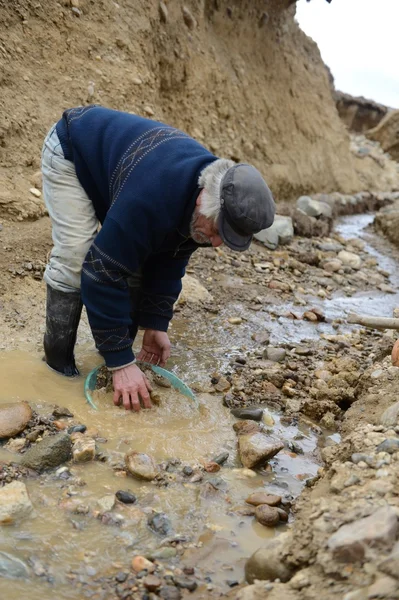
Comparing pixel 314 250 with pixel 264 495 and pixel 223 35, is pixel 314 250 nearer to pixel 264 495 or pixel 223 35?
pixel 223 35

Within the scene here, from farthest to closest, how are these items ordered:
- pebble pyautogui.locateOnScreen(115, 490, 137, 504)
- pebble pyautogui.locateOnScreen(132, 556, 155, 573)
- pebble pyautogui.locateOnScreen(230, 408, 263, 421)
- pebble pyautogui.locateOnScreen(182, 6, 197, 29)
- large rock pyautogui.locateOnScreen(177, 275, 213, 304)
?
pebble pyautogui.locateOnScreen(182, 6, 197, 29) → large rock pyautogui.locateOnScreen(177, 275, 213, 304) → pebble pyautogui.locateOnScreen(230, 408, 263, 421) → pebble pyautogui.locateOnScreen(115, 490, 137, 504) → pebble pyautogui.locateOnScreen(132, 556, 155, 573)

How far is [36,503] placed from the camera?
2291 millimetres

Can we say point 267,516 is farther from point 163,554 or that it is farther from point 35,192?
point 35,192

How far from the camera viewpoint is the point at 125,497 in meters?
2.38

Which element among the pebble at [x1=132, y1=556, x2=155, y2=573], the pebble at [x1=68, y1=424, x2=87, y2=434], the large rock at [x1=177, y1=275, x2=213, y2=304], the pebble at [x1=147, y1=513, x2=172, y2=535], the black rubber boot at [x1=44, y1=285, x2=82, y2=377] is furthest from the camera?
the large rock at [x1=177, y1=275, x2=213, y2=304]

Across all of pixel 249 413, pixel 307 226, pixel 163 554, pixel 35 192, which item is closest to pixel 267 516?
pixel 163 554

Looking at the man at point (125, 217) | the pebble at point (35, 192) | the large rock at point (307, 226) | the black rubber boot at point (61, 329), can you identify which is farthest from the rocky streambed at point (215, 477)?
the large rock at point (307, 226)

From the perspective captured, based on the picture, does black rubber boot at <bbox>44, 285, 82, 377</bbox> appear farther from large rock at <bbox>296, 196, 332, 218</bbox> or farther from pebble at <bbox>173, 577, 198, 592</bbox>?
large rock at <bbox>296, 196, 332, 218</bbox>

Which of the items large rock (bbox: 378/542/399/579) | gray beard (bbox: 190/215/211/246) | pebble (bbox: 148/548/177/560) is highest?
gray beard (bbox: 190/215/211/246)

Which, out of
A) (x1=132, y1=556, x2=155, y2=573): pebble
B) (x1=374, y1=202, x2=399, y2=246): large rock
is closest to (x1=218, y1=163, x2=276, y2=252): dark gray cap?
(x1=132, y1=556, x2=155, y2=573): pebble

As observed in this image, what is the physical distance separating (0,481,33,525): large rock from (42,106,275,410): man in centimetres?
79

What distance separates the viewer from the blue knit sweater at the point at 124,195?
2.54 meters

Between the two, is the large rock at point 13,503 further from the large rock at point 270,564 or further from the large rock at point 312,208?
the large rock at point 312,208

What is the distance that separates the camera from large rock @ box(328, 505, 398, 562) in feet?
5.72
